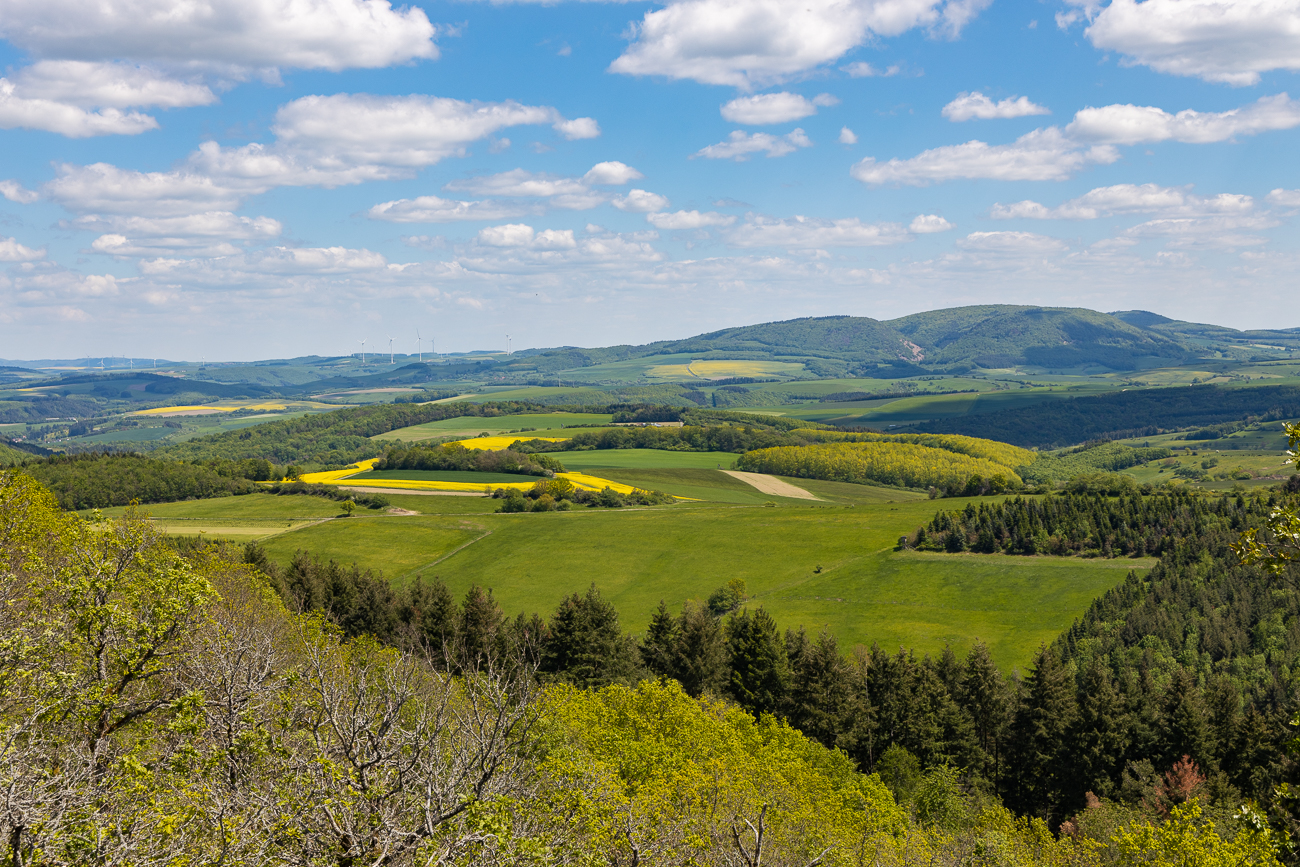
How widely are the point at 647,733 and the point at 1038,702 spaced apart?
36891mm

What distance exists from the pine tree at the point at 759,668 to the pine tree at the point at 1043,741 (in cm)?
1873

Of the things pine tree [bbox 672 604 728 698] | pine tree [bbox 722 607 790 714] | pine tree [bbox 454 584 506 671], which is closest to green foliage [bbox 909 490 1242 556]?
pine tree [bbox 722 607 790 714]

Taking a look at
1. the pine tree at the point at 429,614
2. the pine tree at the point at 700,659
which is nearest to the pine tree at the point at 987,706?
the pine tree at the point at 700,659

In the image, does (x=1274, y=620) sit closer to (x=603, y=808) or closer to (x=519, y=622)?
(x=519, y=622)

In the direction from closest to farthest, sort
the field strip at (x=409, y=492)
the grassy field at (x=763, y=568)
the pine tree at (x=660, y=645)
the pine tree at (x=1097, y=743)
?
1. the pine tree at (x=1097, y=743)
2. the pine tree at (x=660, y=645)
3. the grassy field at (x=763, y=568)
4. the field strip at (x=409, y=492)

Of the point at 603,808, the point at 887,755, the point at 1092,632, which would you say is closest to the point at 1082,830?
the point at 887,755

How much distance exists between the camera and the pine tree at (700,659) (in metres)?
77.9

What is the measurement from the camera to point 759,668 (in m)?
78.6

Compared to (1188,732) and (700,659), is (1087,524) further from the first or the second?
(700,659)

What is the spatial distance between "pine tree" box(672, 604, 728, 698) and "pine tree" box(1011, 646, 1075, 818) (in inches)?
952

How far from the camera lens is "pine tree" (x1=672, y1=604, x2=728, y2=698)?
77.9 meters

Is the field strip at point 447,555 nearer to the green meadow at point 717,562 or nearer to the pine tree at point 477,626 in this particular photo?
the green meadow at point 717,562

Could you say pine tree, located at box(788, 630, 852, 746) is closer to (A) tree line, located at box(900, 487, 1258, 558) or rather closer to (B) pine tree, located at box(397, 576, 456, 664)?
(B) pine tree, located at box(397, 576, 456, 664)

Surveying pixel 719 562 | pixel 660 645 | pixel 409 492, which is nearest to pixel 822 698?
pixel 660 645
